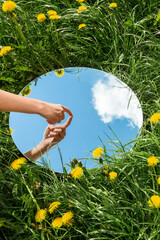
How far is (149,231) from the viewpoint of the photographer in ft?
5.06

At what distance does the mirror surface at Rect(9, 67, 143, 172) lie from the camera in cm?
207

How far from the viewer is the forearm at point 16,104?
176 cm

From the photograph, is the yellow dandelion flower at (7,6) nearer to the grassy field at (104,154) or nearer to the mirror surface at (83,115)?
the grassy field at (104,154)

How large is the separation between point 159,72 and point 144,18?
524mm

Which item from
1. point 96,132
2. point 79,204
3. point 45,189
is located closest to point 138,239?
point 79,204

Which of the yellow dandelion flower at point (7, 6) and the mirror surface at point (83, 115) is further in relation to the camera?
the yellow dandelion flower at point (7, 6)

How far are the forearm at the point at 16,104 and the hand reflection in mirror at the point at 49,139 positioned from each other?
0.64 feet

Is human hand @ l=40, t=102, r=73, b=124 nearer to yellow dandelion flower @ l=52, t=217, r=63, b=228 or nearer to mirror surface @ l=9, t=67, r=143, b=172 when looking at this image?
mirror surface @ l=9, t=67, r=143, b=172

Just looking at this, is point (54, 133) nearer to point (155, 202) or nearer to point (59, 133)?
point (59, 133)

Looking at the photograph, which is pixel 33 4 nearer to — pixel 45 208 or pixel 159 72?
pixel 159 72

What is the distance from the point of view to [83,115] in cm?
220

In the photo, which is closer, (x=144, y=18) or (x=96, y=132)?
(x=96, y=132)

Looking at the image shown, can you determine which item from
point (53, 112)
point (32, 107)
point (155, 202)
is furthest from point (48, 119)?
point (155, 202)

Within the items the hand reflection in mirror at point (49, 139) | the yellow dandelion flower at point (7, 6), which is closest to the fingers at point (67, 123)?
the hand reflection in mirror at point (49, 139)
